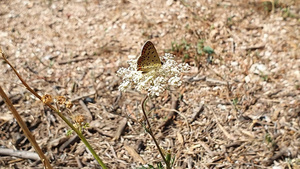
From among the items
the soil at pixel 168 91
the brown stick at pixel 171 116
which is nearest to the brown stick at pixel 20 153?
the soil at pixel 168 91

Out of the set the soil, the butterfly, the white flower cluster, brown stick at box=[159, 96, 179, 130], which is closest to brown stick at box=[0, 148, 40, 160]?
the soil

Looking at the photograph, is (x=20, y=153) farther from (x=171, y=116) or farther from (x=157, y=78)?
(x=157, y=78)

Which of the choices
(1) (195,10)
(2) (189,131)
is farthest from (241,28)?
(2) (189,131)

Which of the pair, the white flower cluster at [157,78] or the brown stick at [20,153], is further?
the brown stick at [20,153]

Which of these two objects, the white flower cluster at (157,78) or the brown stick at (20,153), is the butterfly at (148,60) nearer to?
the white flower cluster at (157,78)

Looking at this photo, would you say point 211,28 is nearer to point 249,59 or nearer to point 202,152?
point 249,59
